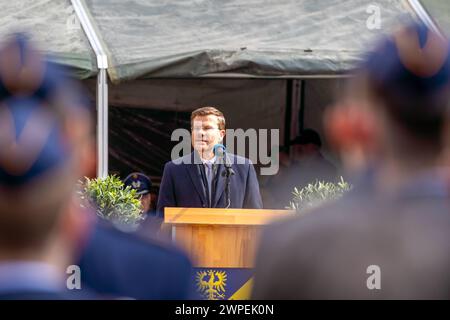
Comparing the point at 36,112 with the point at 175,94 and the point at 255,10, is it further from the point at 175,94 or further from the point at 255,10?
the point at 175,94

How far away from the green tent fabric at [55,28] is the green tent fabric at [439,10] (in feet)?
11.6

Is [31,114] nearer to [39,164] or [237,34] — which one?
[39,164]

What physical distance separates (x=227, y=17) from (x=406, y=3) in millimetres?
1872

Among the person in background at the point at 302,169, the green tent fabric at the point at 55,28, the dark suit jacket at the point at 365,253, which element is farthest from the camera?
the person in background at the point at 302,169

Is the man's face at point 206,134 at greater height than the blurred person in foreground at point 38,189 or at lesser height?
greater

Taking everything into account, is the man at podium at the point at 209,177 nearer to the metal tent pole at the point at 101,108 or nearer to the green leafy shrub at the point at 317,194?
the green leafy shrub at the point at 317,194

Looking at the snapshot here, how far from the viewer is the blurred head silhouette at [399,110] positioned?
2102 millimetres

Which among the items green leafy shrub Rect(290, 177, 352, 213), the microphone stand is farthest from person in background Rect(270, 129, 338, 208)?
the microphone stand

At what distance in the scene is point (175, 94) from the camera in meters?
11.3

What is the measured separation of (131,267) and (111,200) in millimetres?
6203

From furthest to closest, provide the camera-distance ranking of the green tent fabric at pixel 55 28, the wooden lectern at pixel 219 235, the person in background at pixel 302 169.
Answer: the person in background at pixel 302 169
the green tent fabric at pixel 55 28
the wooden lectern at pixel 219 235

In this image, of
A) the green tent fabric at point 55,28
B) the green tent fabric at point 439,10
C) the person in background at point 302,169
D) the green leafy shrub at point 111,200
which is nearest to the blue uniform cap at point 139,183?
the green leafy shrub at point 111,200

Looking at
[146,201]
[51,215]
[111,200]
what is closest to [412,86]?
[51,215]
